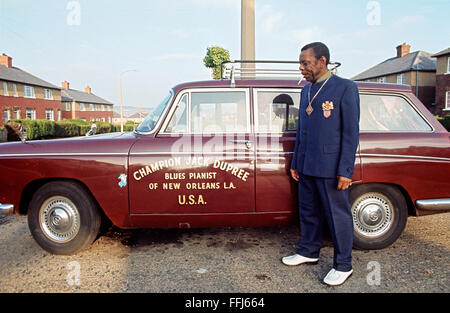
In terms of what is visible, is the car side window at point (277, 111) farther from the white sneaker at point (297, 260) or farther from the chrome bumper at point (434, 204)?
the chrome bumper at point (434, 204)

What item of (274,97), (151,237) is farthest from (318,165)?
(151,237)

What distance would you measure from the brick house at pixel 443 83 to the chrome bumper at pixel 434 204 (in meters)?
30.2

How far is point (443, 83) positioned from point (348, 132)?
107 feet

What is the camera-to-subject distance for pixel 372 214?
3.21m

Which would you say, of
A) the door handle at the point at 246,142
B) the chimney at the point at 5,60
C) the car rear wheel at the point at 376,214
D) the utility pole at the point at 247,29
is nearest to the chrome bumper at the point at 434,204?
the car rear wheel at the point at 376,214

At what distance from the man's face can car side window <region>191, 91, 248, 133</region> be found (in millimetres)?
Result: 762

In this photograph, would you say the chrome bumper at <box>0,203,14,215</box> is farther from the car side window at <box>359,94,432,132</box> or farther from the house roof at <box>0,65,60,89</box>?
the house roof at <box>0,65,60,89</box>

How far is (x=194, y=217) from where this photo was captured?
10.2 ft

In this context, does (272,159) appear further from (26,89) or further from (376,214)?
(26,89)

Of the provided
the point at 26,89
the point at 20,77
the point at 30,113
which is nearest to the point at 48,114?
the point at 30,113

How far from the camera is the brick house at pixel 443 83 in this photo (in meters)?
27.7

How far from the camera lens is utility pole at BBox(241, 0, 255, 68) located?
301 inches

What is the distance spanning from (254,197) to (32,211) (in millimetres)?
2326
